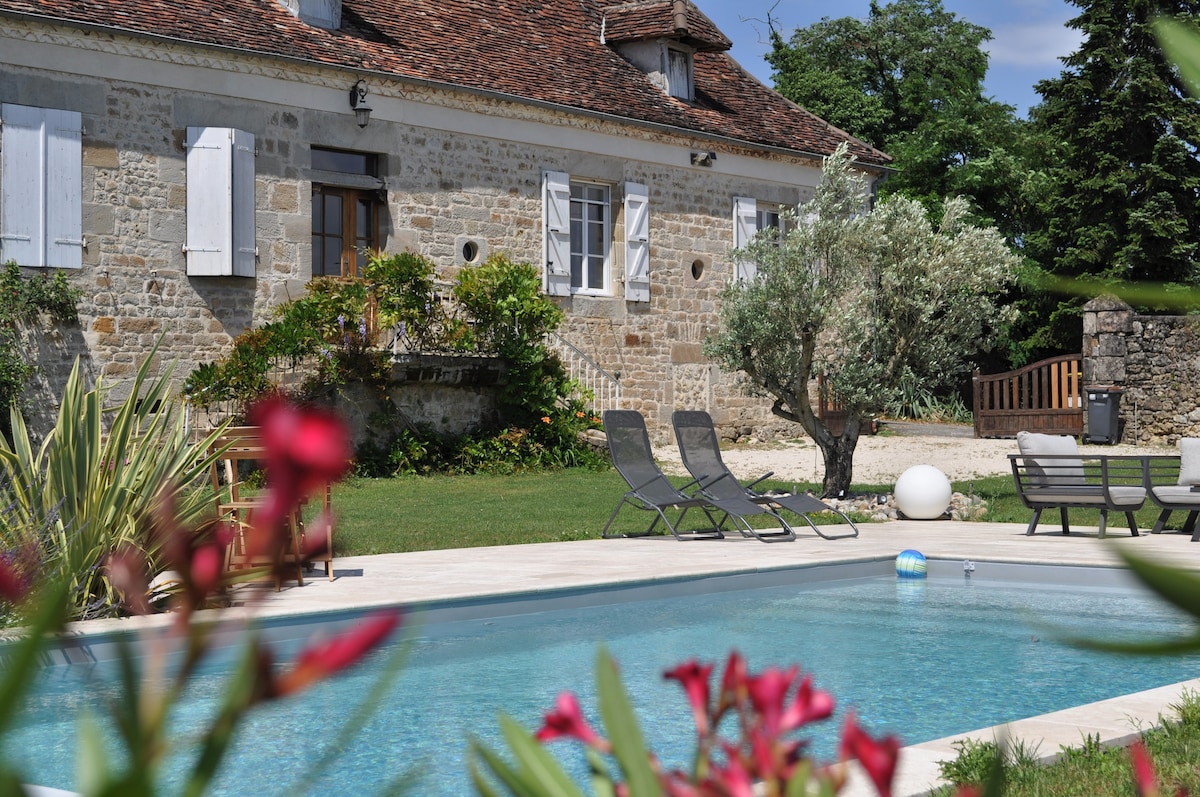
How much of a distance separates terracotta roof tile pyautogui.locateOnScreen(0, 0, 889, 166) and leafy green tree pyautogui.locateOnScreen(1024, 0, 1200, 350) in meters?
5.87

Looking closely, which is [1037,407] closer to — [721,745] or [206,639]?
[721,745]

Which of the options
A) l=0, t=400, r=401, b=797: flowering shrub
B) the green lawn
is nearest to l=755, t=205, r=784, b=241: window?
the green lawn

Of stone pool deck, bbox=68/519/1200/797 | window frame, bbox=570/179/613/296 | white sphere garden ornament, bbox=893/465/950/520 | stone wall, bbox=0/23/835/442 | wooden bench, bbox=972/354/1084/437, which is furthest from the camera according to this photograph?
wooden bench, bbox=972/354/1084/437

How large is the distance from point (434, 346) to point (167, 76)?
400cm

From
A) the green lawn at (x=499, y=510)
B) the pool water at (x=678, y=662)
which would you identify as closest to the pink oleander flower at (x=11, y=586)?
the pool water at (x=678, y=662)

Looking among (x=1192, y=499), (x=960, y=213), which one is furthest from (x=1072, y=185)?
(x=1192, y=499)

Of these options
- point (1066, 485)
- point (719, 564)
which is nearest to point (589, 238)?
point (1066, 485)

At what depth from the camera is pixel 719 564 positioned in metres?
8.41

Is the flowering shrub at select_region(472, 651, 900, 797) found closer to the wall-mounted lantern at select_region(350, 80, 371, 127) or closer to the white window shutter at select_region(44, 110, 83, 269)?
the white window shutter at select_region(44, 110, 83, 269)

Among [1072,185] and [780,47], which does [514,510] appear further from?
[780,47]

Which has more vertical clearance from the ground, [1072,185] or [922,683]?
[1072,185]

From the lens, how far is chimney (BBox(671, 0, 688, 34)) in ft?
61.8

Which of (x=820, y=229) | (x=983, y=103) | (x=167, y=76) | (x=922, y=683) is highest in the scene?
(x=983, y=103)

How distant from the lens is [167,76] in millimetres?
13883
